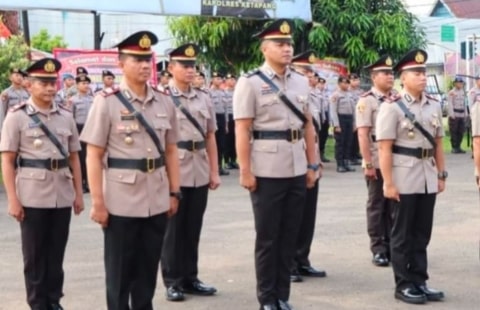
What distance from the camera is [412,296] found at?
6594 mm

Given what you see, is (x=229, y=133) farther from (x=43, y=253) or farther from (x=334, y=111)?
(x=43, y=253)

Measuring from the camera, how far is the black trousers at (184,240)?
687cm

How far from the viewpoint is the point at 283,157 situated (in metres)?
6.09

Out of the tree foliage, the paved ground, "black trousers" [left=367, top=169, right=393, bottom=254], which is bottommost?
the paved ground

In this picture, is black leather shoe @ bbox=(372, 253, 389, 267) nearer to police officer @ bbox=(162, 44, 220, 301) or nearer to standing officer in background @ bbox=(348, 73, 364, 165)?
police officer @ bbox=(162, 44, 220, 301)

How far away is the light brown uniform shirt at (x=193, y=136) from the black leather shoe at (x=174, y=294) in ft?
2.61

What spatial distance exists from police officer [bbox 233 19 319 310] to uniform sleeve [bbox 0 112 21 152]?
4.90 feet

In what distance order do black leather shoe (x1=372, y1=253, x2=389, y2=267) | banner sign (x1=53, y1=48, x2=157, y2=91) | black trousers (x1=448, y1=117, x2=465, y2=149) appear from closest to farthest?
black leather shoe (x1=372, y1=253, x2=389, y2=267)
banner sign (x1=53, y1=48, x2=157, y2=91)
black trousers (x1=448, y1=117, x2=465, y2=149)

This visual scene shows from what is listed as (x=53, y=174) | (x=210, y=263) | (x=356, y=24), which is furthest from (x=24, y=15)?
(x=53, y=174)

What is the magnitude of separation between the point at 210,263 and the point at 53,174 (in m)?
2.35

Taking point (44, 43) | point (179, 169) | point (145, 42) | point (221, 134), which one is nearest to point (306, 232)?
point (179, 169)

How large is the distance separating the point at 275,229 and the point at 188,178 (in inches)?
40.5

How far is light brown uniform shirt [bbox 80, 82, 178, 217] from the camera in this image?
17.3 ft

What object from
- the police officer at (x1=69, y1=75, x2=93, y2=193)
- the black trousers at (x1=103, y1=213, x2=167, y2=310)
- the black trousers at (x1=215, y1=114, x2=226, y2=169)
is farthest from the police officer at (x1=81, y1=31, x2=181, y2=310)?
the black trousers at (x1=215, y1=114, x2=226, y2=169)
